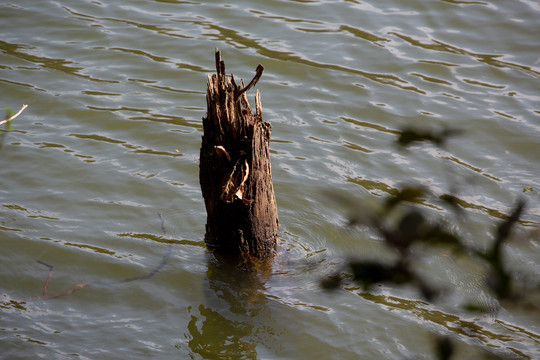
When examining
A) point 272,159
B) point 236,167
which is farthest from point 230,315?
point 272,159

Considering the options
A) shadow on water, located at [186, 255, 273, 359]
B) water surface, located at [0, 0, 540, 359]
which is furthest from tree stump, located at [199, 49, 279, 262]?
water surface, located at [0, 0, 540, 359]

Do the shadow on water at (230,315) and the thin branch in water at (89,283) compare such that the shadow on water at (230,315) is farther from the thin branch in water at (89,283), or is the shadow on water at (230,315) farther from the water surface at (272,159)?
the thin branch in water at (89,283)

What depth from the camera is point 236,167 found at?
3.79 meters

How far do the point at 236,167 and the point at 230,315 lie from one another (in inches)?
43.0

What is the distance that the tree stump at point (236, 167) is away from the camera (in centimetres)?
369

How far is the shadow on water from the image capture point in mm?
3887

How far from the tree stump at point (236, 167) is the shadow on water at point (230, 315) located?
0.28 metres

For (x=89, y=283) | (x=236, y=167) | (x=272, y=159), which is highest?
(x=236, y=167)

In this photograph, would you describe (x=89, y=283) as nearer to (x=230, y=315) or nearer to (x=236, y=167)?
(x=230, y=315)

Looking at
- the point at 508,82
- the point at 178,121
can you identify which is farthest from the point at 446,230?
the point at 508,82

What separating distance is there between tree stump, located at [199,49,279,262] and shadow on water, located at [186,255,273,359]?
0.92 feet

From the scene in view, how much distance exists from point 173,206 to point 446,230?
14.3 feet

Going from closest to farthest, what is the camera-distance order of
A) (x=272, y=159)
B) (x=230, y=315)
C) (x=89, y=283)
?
(x=230, y=315), (x=89, y=283), (x=272, y=159)

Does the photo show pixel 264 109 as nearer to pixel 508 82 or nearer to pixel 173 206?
pixel 173 206
